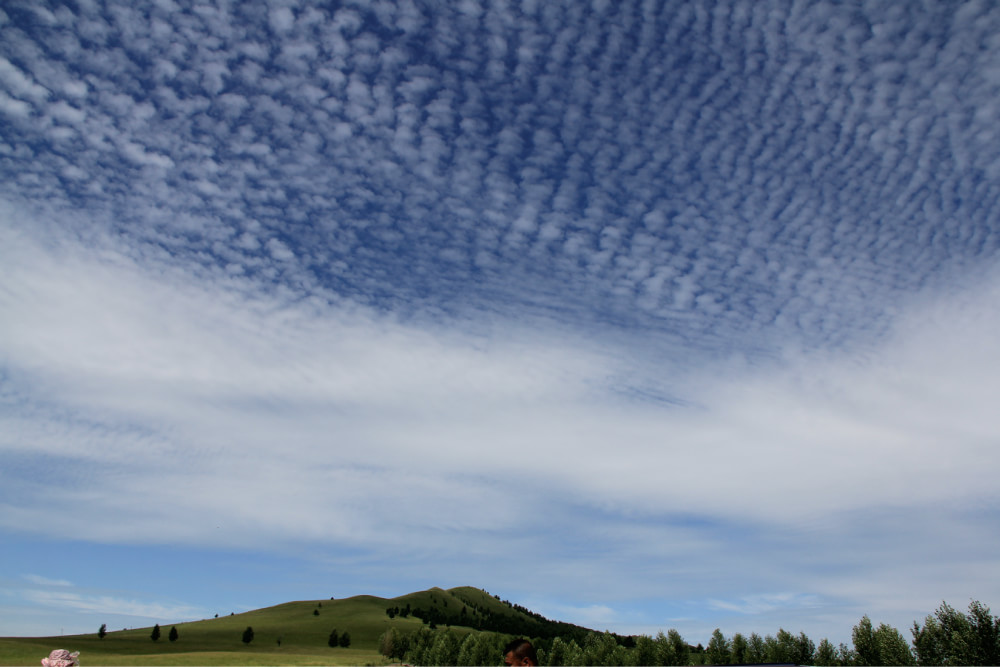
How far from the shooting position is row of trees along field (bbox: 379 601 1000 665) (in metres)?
101

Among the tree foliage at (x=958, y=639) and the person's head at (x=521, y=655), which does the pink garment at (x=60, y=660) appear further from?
the tree foliage at (x=958, y=639)

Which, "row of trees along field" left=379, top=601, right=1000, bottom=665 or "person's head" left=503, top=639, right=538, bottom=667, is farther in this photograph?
"row of trees along field" left=379, top=601, right=1000, bottom=665

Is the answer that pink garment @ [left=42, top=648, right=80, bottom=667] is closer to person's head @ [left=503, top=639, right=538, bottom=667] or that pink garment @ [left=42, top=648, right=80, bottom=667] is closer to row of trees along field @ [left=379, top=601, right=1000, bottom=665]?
person's head @ [left=503, top=639, right=538, bottom=667]

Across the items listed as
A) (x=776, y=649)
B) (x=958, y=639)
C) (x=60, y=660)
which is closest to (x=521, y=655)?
(x=60, y=660)

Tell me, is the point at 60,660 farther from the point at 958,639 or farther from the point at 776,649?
the point at 776,649

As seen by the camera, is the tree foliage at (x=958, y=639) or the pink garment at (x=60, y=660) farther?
the tree foliage at (x=958, y=639)

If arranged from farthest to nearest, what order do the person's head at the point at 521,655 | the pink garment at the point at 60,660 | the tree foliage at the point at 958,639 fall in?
1. the tree foliage at the point at 958,639
2. the pink garment at the point at 60,660
3. the person's head at the point at 521,655

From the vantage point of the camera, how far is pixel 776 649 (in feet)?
457

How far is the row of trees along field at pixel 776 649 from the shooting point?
101m

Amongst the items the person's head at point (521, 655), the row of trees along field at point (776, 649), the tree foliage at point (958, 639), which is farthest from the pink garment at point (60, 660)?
the tree foliage at point (958, 639)

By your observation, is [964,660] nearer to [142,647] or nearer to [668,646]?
[668,646]

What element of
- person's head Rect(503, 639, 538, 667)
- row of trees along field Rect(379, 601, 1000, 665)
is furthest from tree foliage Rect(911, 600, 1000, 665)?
person's head Rect(503, 639, 538, 667)

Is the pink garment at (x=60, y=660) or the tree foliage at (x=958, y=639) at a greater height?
the tree foliage at (x=958, y=639)

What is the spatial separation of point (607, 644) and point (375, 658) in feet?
289
